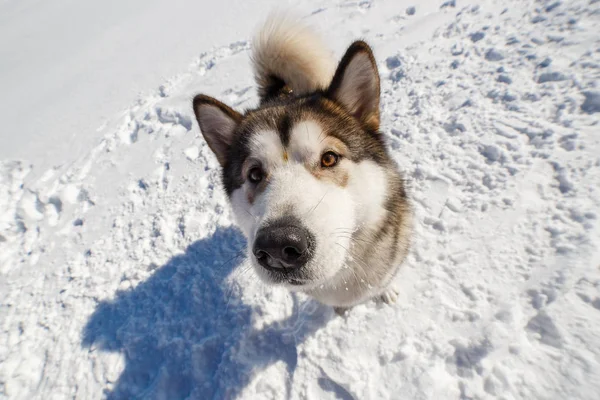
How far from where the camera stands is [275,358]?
2660mm

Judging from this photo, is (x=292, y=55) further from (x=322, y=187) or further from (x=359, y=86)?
(x=322, y=187)

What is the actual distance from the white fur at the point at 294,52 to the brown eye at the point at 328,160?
5.47 feet

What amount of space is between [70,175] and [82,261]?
2629 mm

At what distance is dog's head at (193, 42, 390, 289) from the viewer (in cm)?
146

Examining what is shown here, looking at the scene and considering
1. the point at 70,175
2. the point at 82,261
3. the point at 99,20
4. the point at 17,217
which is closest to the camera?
the point at 82,261

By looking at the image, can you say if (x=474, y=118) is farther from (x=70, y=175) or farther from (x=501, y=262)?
(x=70, y=175)

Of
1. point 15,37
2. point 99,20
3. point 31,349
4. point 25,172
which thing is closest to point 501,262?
point 31,349

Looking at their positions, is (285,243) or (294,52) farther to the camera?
(294,52)

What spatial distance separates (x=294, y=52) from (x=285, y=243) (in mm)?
2817

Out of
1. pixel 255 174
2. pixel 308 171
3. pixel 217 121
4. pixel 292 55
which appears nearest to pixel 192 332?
pixel 255 174

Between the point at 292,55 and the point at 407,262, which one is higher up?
the point at 292,55

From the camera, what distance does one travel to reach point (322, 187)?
1.71m

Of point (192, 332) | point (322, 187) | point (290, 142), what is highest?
point (290, 142)

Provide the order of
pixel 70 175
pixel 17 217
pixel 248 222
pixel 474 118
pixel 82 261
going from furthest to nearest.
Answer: pixel 70 175 → pixel 17 217 → pixel 82 261 → pixel 474 118 → pixel 248 222
